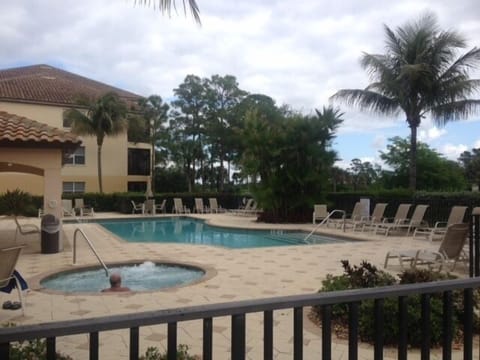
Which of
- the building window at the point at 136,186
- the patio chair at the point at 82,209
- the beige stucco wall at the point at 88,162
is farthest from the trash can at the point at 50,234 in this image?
the building window at the point at 136,186

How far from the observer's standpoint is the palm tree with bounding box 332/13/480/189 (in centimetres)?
2192

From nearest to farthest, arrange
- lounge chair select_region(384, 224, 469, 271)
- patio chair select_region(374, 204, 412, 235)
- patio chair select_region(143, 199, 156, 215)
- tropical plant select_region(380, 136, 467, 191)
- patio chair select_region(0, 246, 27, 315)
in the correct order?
patio chair select_region(0, 246, 27, 315) < lounge chair select_region(384, 224, 469, 271) < patio chair select_region(374, 204, 412, 235) < patio chair select_region(143, 199, 156, 215) < tropical plant select_region(380, 136, 467, 191)

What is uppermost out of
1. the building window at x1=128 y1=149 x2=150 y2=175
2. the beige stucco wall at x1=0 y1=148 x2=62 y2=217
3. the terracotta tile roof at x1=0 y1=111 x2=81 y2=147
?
the building window at x1=128 y1=149 x2=150 y2=175

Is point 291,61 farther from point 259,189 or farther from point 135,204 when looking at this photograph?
point 135,204

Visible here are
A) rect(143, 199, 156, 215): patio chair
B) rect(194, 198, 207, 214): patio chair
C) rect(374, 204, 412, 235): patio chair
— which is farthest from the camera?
rect(194, 198, 207, 214): patio chair

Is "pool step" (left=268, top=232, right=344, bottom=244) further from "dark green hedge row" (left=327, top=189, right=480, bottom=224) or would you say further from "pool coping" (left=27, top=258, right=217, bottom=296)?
"pool coping" (left=27, top=258, right=217, bottom=296)

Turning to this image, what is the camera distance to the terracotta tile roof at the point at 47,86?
3375 cm

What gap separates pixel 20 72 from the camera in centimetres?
4088

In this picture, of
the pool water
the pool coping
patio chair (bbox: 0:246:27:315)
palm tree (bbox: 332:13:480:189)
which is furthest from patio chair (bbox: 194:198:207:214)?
patio chair (bbox: 0:246:27:315)

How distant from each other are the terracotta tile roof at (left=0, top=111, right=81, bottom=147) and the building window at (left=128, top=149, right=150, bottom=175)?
88.3ft

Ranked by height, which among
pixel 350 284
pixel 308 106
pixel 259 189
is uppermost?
pixel 308 106

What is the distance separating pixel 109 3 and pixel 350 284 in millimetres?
4109

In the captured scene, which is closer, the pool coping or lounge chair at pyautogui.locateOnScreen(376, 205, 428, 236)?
the pool coping

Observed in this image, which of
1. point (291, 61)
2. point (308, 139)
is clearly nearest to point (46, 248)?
point (291, 61)
